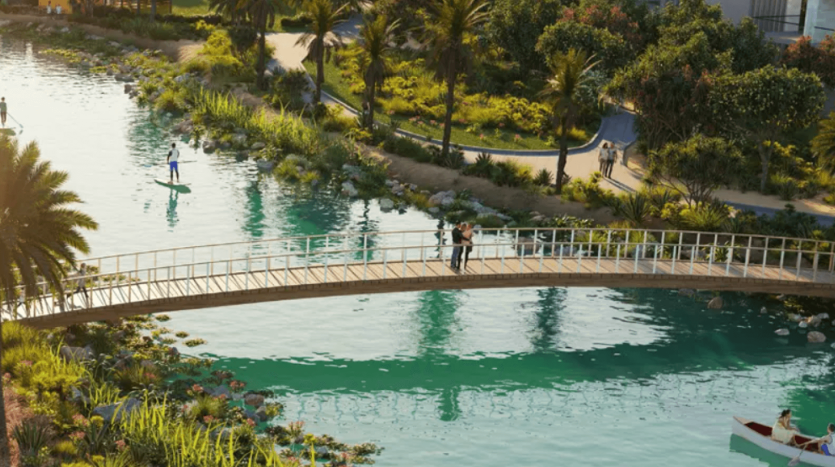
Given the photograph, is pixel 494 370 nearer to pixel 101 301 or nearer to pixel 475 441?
pixel 475 441

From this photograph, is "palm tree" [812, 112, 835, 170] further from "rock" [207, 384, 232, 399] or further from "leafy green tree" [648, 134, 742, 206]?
"rock" [207, 384, 232, 399]

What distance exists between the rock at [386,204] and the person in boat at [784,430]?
26.3 meters

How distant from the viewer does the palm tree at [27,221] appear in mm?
28703

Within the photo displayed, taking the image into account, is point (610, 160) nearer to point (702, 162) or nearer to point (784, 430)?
point (702, 162)

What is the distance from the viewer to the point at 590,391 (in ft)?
127

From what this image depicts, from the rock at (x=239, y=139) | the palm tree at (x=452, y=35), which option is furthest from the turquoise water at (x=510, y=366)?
the rock at (x=239, y=139)

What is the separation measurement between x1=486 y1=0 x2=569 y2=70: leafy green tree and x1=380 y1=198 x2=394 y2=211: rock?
20089 millimetres

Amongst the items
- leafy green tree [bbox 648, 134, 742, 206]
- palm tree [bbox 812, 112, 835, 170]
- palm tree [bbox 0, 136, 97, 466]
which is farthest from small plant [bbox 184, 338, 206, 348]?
palm tree [bbox 812, 112, 835, 170]

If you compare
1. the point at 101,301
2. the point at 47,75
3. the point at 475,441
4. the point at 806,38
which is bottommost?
the point at 475,441

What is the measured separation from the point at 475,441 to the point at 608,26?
4126 centimetres

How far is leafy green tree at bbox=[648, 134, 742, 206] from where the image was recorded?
5047 centimetres

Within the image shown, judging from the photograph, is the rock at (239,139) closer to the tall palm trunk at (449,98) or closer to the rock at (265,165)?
the rock at (265,165)

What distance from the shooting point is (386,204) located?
57.5 m

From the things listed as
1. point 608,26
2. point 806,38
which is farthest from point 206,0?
point 806,38
